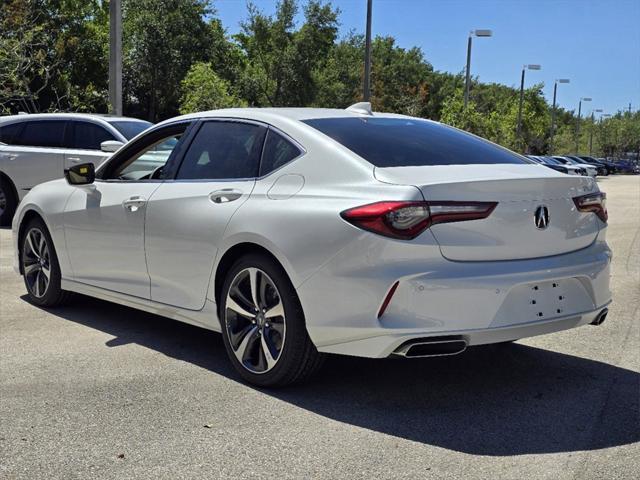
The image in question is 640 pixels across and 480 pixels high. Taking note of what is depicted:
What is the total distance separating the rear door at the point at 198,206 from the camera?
4.69 meters

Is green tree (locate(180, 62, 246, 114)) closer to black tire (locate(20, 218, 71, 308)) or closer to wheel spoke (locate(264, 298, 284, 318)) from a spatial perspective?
black tire (locate(20, 218, 71, 308))

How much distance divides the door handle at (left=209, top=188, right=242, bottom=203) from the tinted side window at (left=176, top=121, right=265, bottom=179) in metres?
0.12

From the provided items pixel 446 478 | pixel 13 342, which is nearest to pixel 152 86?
pixel 13 342

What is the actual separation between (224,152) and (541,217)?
6.39ft

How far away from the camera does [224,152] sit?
497cm

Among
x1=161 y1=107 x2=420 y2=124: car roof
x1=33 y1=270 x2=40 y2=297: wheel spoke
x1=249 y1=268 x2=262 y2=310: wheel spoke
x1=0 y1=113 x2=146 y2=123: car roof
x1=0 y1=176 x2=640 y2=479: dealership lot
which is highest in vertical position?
x1=161 y1=107 x2=420 y2=124: car roof

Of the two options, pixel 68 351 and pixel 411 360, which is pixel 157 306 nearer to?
pixel 68 351

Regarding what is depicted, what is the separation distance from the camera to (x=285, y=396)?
4.37 m

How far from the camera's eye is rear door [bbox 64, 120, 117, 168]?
37.1 feet

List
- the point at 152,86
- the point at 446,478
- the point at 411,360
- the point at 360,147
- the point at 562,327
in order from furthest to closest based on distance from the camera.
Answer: the point at 152,86 → the point at 411,360 → the point at 360,147 → the point at 562,327 → the point at 446,478

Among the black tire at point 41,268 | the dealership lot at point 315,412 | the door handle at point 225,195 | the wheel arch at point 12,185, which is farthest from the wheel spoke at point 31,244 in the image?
the wheel arch at point 12,185

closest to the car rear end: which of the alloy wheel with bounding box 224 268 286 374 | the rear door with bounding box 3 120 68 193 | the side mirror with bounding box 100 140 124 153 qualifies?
the alloy wheel with bounding box 224 268 286 374

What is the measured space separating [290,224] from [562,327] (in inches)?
58.6

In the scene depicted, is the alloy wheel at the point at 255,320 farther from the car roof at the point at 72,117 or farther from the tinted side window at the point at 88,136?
the car roof at the point at 72,117
